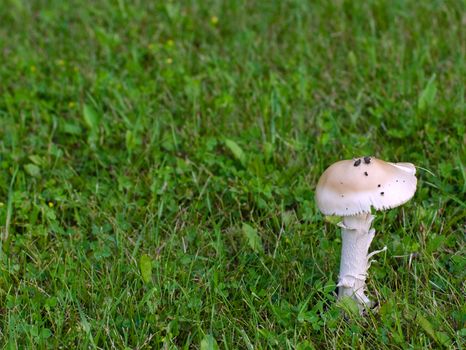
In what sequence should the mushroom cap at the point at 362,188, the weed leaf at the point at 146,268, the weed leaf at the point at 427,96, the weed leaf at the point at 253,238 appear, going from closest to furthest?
1. the mushroom cap at the point at 362,188
2. the weed leaf at the point at 146,268
3. the weed leaf at the point at 253,238
4. the weed leaf at the point at 427,96

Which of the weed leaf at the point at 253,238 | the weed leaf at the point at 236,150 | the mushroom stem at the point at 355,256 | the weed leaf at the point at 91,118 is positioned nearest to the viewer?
the mushroom stem at the point at 355,256

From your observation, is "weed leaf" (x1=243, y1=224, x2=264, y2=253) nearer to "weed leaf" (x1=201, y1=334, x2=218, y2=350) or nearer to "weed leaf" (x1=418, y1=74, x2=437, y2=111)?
"weed leaf" (x1=201, y1=334, x2=218, y2=350)

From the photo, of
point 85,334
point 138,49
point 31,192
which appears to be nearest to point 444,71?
point 138,49

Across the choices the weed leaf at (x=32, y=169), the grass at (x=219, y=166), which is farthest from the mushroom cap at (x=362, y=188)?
the weed leaf at (x=32, y=169)

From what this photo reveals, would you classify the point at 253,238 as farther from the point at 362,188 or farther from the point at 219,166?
the point at 362,188

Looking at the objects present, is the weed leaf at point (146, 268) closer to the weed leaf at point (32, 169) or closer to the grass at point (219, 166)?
the grass at point (219, 166)

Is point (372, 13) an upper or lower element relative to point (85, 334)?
upper

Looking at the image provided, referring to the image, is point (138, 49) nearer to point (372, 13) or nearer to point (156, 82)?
point (156, 82)
